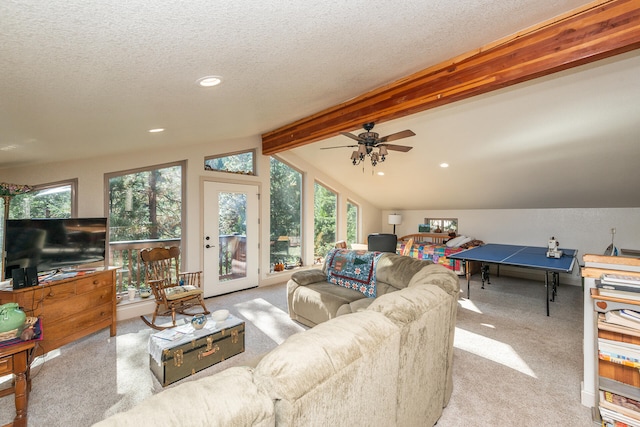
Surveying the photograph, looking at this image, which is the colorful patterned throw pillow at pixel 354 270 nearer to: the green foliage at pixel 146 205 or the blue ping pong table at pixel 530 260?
the blue ping pong table at pixel 530 260

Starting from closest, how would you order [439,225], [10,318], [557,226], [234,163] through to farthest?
[10,318] → [234,163] → [557,226] → [439,225]

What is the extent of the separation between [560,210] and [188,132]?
693 cm

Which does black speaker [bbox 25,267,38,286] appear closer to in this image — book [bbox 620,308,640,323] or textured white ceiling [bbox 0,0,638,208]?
textured white ceiling [bbox 0,0,638,208]

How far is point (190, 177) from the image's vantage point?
4.49 meters

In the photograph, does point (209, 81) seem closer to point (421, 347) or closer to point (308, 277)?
point (421, 347)

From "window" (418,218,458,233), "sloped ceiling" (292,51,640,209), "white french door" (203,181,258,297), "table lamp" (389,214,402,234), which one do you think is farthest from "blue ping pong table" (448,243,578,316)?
"white french door" (203,181,258,297)

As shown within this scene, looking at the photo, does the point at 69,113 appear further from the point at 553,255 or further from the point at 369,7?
the point at 553,255

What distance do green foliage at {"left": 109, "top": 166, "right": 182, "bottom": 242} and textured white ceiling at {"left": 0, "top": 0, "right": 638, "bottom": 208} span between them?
0.89m

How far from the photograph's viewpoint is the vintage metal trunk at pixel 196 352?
7.11 feet

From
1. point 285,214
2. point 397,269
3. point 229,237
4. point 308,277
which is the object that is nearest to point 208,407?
point 397,269

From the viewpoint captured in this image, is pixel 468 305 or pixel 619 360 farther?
pixel 468 305

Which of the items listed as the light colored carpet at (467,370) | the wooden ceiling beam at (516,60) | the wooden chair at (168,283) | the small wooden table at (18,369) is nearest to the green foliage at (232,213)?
the wooden chair at (168,283)

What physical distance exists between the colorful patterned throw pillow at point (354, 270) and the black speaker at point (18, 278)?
10.0 ft

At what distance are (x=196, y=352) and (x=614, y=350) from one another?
2997 mm
